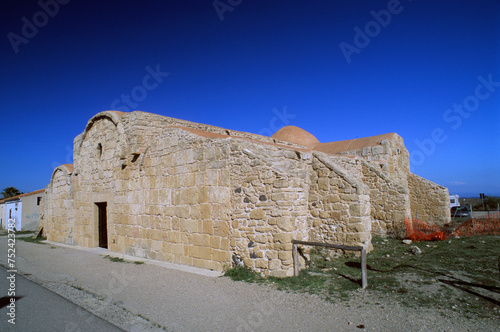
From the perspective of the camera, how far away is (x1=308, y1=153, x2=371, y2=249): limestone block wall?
7445 millimetres

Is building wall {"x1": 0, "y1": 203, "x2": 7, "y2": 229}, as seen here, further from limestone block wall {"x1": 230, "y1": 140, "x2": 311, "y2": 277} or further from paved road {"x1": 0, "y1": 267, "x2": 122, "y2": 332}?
limestone block wall {"x1": 230, "y1": 140, "x2": 311, "y2": 277}

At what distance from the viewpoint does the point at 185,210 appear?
7.71 meters

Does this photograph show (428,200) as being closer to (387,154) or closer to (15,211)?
(387,154)

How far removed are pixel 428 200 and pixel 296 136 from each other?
6.99 meters

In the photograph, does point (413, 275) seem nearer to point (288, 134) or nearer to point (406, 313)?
point (406, 313)

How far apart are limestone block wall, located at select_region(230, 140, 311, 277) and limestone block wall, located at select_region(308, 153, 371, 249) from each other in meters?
1.80

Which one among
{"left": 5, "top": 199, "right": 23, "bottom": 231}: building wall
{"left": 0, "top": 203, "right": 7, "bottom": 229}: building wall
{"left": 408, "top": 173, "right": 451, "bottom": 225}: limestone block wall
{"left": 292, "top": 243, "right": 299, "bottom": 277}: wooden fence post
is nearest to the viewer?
{"left": 292, "top": 243, "right": 299, "bottom": 277}: wooden fence post

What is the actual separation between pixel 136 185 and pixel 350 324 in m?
7.39

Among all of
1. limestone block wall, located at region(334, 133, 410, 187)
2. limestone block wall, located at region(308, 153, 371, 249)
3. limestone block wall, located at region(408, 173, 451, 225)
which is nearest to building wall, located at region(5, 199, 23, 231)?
limestone block wall, located at region(334, 133, 410, 187)

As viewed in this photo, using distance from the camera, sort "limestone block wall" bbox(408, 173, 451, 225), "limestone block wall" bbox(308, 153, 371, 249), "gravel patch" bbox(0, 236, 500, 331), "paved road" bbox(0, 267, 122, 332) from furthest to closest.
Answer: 1. "limestone block wall" bbox(408, 173, 451, 225)
2. "limestone block wall" bbox(308, 153, 371, 249)
3. "paved road" bbox(0, 267, 122, 332)
4. "gravel patch" bbox(0, 236, 500, 331)

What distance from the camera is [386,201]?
1041 centimetres

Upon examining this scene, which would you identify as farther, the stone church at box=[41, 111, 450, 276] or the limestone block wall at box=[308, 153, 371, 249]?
the limestone block wall at box=[308, 153, 371, 249]

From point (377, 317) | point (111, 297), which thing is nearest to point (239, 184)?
point (111, 297)

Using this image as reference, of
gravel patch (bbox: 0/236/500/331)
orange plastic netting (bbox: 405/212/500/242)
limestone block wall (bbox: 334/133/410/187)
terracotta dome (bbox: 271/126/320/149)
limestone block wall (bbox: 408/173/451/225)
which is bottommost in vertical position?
gravel patch (bbox: 0/236/500/331)
